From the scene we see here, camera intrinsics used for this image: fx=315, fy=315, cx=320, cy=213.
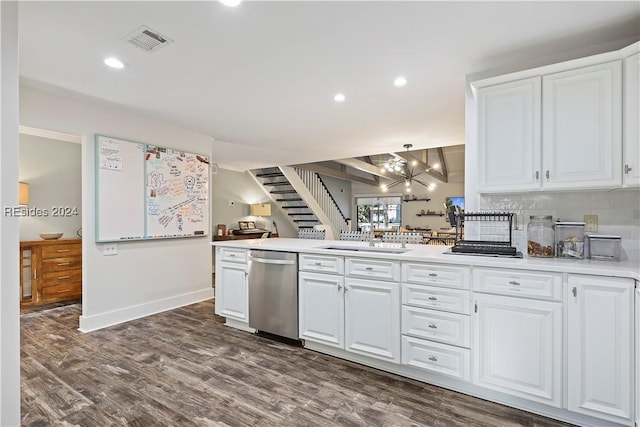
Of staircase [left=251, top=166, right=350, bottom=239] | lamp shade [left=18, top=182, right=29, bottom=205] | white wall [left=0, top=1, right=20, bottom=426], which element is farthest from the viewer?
staircase [left=251, top=166, right=350, bottom=239]

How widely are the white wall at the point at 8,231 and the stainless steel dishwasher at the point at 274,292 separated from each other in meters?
1.90

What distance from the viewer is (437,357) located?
2283mm

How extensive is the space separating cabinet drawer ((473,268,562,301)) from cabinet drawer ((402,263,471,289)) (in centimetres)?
7

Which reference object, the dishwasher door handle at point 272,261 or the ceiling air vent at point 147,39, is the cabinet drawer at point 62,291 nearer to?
the dishwasher door handle at point 272,261

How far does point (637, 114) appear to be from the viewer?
1.94 meters

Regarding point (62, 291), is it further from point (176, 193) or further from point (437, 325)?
point (437, 325)

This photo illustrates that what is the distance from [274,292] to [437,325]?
157 cm

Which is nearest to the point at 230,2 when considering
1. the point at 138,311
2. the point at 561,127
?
the point at 561,127

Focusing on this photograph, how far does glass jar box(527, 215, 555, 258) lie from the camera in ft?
7.65

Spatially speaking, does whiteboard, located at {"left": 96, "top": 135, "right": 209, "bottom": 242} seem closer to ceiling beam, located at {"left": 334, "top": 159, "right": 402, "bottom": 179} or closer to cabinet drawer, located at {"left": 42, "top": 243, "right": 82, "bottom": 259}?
cabinet drawer, located at {"left": 42, "top": 243, "right": 82, "bottom": 259}

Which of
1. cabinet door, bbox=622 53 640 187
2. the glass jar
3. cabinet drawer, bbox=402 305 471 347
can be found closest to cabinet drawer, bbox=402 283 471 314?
cabinet drawer, bbox=402 305 471 347

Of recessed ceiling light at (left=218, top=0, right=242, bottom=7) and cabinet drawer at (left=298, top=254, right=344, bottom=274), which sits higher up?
recessed ceiling light at (left=218, top=0, right=242, bottom=7)

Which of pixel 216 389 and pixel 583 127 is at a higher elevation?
pixel 583 127

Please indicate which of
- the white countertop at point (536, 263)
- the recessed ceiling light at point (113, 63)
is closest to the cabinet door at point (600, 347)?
the white countertop at point (536, 263)
